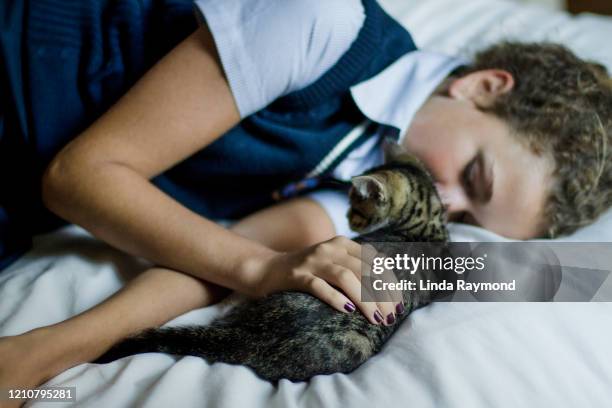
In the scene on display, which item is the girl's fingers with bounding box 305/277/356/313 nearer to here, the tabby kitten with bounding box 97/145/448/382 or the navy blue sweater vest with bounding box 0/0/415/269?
the tabby kitten with bounding box 97/145/448/382

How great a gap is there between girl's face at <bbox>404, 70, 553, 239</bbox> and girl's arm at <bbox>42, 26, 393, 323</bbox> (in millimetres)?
367

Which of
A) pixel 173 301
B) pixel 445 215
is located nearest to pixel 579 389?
pixel 445 215

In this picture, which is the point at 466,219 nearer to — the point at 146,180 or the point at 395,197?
the point at 395,197

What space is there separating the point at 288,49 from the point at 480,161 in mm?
401

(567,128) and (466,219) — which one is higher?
(567,128)

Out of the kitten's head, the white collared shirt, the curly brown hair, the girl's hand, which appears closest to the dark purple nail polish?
the girl's hand

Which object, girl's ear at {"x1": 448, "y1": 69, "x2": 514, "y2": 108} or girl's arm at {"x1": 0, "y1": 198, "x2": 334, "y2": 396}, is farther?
girl's ear at {"x1": 448, "y1": 69, "x2": 514, "y2": 108}

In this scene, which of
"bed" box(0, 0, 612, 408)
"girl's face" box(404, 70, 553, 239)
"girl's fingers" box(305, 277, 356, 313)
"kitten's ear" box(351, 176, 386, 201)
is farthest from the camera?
"girl's face" box(404, 70, 553, 239)

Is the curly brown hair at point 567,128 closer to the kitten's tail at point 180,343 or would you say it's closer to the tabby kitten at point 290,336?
the tabby kitten at point 290,336

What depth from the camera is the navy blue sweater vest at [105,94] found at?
1.04 meters

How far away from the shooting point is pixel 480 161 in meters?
1.04

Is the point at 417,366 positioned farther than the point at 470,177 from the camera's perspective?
No

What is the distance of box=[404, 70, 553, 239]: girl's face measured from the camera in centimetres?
103

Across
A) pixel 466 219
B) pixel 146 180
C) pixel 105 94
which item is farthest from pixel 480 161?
pixel 105 94
